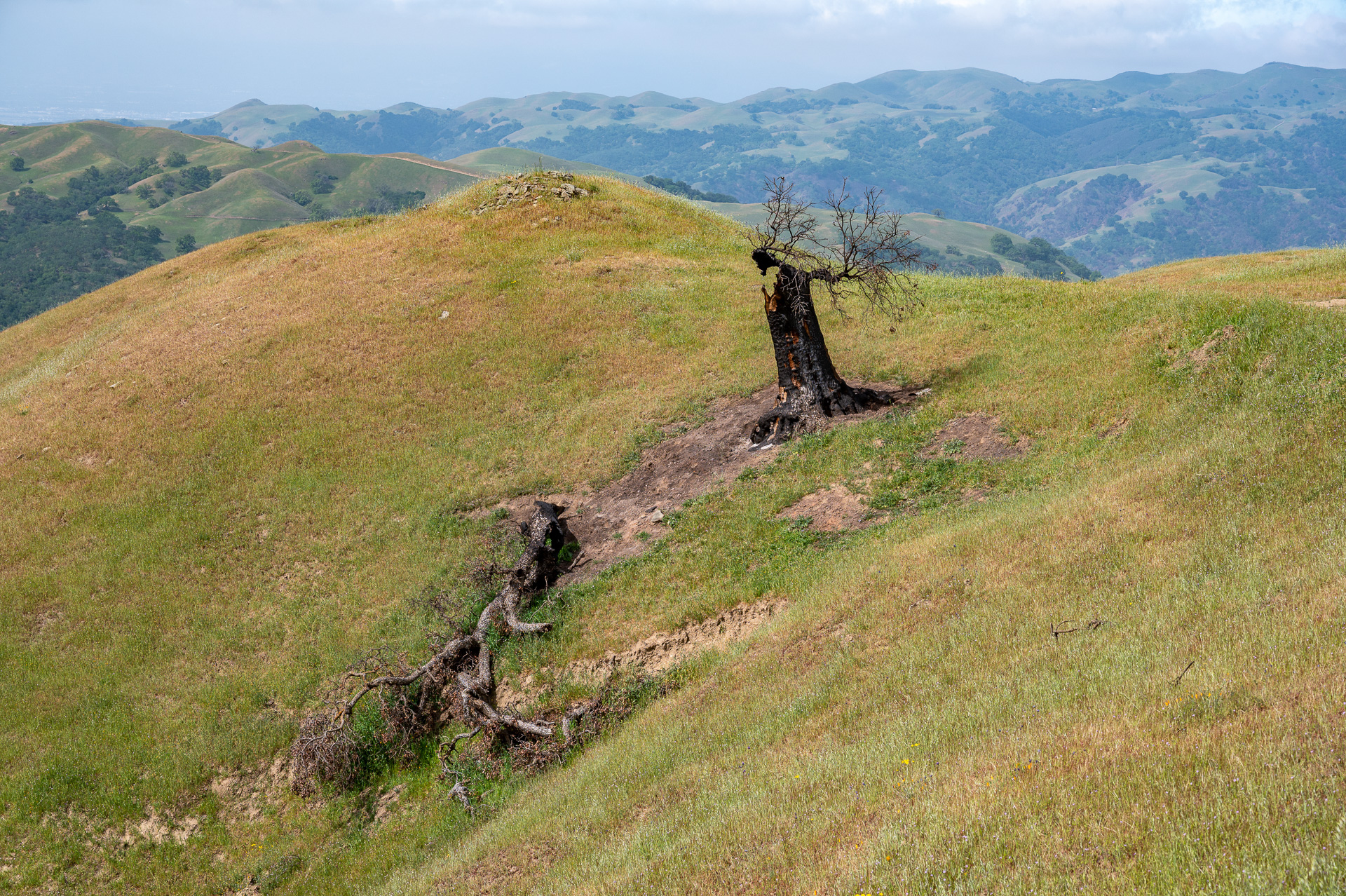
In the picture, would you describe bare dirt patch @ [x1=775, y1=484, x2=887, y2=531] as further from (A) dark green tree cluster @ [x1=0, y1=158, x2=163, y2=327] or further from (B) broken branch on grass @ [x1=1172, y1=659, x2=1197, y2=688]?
(A) dark green tree cluster @ [x1=0, y1=158, x2=163, y2=327]

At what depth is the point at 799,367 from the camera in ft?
67.0

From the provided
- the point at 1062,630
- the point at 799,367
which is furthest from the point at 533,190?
the point at 1062,630

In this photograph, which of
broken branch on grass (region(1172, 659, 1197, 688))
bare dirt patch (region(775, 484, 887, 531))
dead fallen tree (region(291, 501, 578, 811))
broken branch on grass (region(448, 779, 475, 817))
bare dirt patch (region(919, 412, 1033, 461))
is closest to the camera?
broken branch on grass (region(1172, 659, 1197, 688))

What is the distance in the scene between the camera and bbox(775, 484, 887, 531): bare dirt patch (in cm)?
1589

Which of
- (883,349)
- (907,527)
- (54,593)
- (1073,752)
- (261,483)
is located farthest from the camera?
(883,349)

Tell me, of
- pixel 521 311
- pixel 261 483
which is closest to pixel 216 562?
pixel 261 483

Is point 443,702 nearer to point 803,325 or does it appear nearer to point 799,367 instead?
point 799,367

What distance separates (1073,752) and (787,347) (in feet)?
49.1

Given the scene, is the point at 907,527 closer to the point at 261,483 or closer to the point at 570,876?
the point at 570,876

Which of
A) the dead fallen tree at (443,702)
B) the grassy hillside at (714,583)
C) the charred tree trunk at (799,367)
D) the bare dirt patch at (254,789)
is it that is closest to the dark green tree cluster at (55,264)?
the grassy hillside at (714,583)

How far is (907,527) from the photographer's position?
14.7 metres

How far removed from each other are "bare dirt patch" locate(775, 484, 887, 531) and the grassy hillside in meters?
0.35

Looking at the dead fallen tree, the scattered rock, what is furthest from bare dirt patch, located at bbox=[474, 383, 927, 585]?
the scattered rock

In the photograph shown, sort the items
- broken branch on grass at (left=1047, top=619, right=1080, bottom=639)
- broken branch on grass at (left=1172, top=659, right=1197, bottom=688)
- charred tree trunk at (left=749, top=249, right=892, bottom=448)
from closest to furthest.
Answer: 1. broken branch on grass at (left=1172, top=659, right=1197, bottom=688)
2. broken branch on grass at (left=1047, top=619, right=1080, bottom=639)
3. charred tree trunk at (left=749, top=249, right=892, bottom=448)
